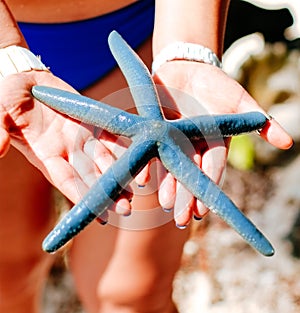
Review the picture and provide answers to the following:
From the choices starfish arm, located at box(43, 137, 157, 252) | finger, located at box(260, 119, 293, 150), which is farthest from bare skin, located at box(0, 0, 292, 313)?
starfish arm, located at box(43, 137, 157, 252)

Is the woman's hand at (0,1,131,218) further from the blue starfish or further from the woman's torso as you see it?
the woman's torso

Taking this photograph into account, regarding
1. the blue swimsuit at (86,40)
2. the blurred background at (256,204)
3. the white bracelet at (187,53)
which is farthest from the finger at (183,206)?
the blurred background at (256,204)

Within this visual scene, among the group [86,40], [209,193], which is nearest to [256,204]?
[86,40]

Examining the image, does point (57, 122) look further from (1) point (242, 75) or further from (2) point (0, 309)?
(1) point (242, 75)

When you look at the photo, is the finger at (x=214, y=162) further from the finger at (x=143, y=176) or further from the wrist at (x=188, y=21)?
the wrist at (x=188, y=21)

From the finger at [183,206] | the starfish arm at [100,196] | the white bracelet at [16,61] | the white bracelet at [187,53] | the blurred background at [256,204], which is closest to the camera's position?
the starfish arm at [100,196]

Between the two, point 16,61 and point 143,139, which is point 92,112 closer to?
point 143,139

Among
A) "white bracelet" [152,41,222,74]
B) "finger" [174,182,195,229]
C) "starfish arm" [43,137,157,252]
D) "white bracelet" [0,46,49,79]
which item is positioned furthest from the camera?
"white bracelet" [152,41,222,74]
